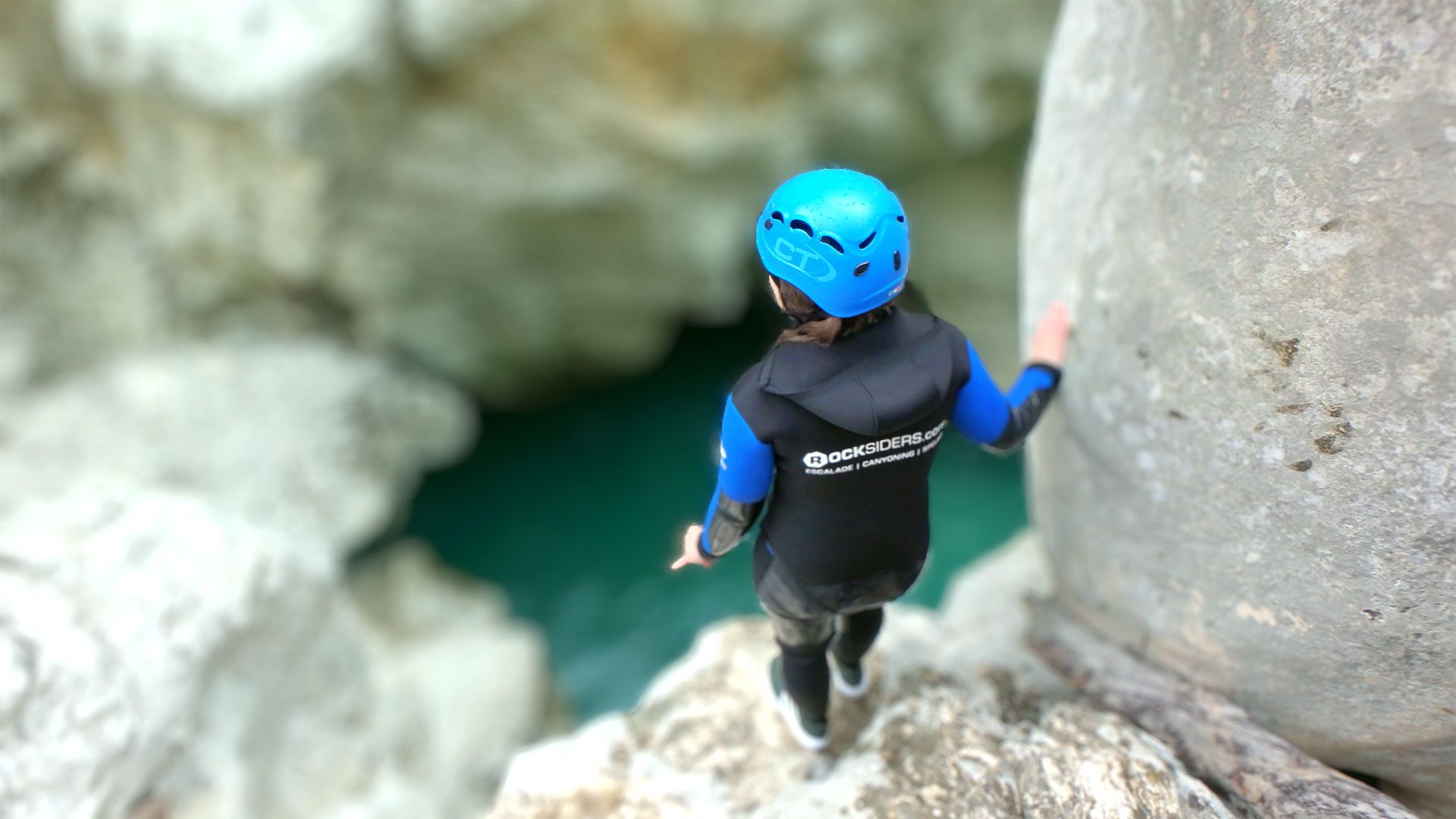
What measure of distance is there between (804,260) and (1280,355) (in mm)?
691

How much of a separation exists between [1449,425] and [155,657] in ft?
7.74

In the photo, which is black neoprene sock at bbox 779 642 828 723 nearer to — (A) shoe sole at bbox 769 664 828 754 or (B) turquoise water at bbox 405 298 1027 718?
(A) shoe sole at bbox 769 664 828 754

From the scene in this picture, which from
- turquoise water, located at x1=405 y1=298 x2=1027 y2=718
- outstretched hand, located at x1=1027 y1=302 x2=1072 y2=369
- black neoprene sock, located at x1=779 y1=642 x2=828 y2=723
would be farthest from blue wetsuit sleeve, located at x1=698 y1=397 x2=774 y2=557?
turquoise water, located at x1=405 y1=298 x2=1027 y2=718

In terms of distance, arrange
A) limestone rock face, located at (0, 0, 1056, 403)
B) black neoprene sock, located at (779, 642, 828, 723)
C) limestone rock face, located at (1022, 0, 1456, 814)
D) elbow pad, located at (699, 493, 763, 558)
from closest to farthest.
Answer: limestone rock face, located at (1022, 0, 1456, 814), elbow pad, located at (699, 493, 763, 558), black neoprene sock, located at (779, 642, 828, 723), limestone rock face, located at (0, 0, 1056, 403)

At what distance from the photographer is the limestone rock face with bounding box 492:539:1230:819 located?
1395 mm

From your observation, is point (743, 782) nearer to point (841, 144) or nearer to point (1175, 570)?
point (1175, 570)

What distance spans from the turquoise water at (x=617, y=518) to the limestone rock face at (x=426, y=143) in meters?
0.94

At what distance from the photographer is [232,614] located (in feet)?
6.97

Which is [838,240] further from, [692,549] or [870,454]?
[692,549]

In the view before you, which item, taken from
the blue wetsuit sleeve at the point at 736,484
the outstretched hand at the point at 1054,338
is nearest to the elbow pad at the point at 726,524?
the blue wetsuit sleeve at the point at 736,484

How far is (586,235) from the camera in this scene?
4742 millimetres

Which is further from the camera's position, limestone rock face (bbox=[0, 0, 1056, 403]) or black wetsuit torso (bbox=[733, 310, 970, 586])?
limestone rock face (bbox=[0, 0, 1056, 403])

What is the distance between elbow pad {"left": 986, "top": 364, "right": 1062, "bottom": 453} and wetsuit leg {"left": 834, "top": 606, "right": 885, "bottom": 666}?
0.37m

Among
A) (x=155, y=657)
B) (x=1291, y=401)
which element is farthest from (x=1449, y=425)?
(x=155, y=657)
